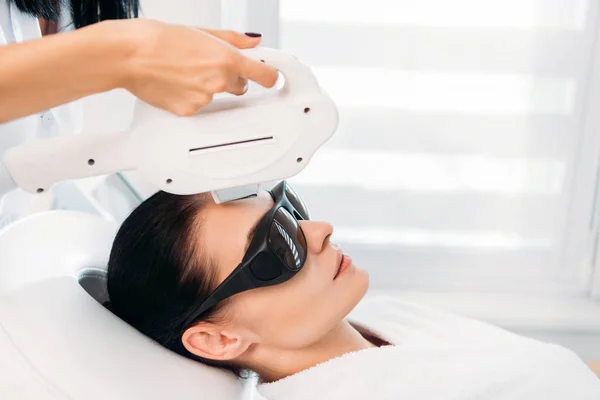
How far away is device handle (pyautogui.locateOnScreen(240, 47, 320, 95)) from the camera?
2.48 ft

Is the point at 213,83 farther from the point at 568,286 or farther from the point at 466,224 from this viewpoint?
the point at 568,286

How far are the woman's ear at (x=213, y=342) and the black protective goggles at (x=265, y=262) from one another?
21 mm

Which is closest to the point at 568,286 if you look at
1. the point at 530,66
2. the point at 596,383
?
the point at 530,66

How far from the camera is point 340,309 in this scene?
3.28 ft

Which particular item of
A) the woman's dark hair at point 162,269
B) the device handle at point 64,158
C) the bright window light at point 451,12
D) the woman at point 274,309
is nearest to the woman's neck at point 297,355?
the woman at point 274,309

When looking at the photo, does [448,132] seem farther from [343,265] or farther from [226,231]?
[226,231]

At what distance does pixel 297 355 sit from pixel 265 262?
0.20 metres

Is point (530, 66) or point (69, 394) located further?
point (530, 66)

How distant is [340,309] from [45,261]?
443 millimetres

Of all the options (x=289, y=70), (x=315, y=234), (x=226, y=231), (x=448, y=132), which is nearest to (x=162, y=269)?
(x=226, y=231)

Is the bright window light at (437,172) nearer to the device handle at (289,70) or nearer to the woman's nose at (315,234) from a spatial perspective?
the woman's nose at (315,234)

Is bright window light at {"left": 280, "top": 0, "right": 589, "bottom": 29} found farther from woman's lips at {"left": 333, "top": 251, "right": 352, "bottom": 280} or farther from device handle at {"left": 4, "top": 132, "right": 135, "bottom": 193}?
device handle at {"left": 4, "top": 132, "right": 135, "bottom": 193}

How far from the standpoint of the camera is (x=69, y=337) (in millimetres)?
837

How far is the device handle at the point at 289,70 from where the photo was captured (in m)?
0.76
